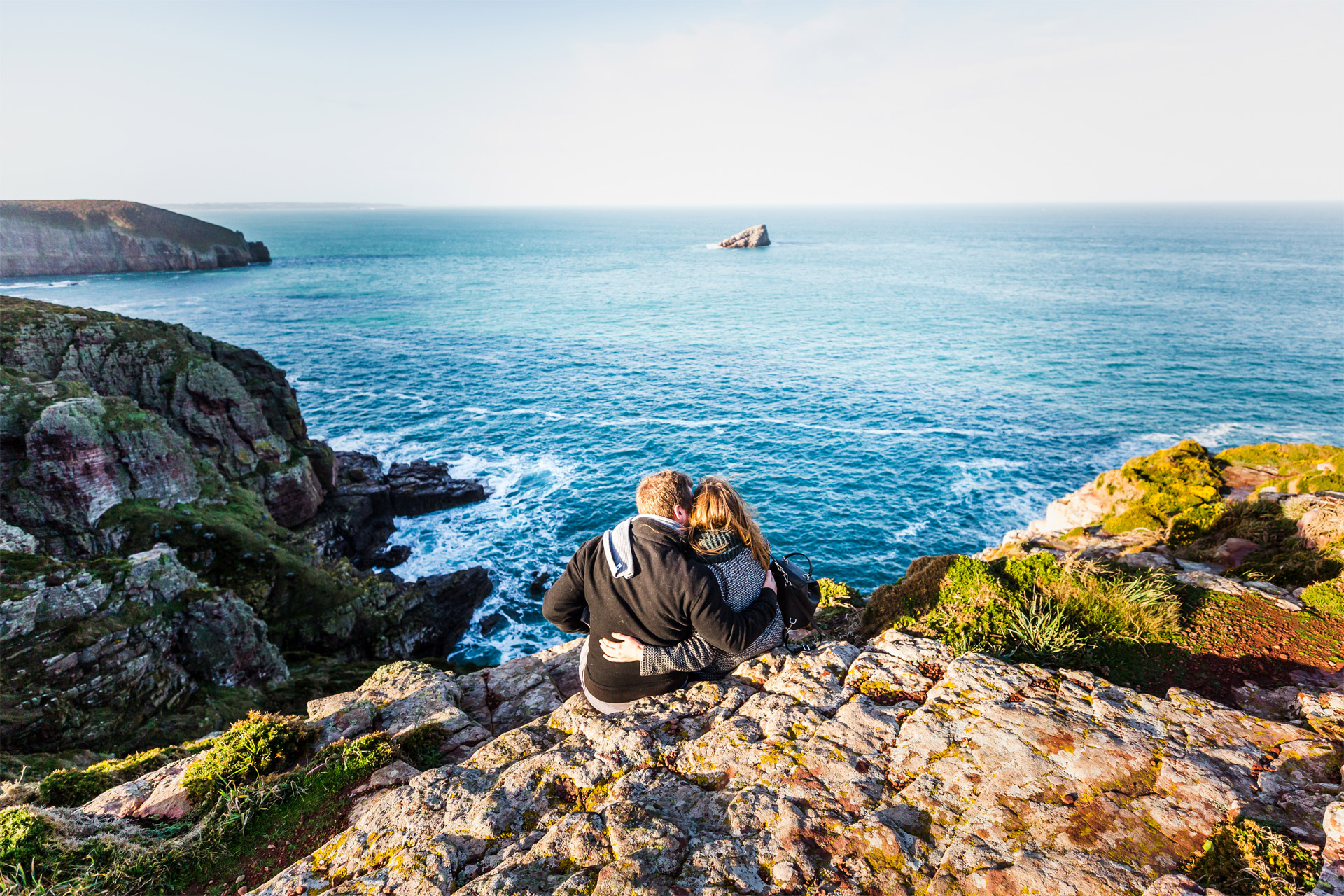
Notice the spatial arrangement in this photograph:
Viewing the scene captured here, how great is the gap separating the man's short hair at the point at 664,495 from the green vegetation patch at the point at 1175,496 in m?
15.4

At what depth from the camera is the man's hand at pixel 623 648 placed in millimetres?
5738

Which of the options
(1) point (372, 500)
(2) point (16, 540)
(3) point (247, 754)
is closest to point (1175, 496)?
(3) point (247, 754)

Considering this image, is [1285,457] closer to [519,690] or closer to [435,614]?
[519,690]

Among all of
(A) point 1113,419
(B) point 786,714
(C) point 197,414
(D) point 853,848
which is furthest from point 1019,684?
(A) point 1113,419

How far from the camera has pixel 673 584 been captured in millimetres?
5082

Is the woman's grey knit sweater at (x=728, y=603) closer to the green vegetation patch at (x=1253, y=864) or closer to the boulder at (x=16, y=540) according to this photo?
the green vegetation patch at (x=1253, y=864)

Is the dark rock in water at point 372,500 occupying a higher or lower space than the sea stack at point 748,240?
lower

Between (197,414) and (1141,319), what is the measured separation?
94939 millimetres

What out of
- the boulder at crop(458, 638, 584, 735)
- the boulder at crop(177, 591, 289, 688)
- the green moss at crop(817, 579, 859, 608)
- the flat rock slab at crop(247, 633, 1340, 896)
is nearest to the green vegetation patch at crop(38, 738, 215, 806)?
the boulder at crop(458, 638, 584, 735)

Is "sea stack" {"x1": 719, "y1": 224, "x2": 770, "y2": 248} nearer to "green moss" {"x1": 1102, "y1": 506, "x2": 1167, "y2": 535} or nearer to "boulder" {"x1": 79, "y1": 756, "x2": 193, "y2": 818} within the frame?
"green moss" {"x1": 1102, "y1": 506, "x2": 1167, "y2": 535}

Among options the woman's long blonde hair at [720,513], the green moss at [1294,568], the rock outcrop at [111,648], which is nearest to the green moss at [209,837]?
the woman's long blonde hair at [720,513]

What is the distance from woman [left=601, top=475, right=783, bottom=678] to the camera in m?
5.15

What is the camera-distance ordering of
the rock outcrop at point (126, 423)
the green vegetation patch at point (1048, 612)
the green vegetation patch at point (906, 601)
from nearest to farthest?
the green vegetation patch at point (1048, 612), the green vegetation patch at point (906, 601), the rock outcrop at point (126, 423)

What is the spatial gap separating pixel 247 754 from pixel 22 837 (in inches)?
67.4
